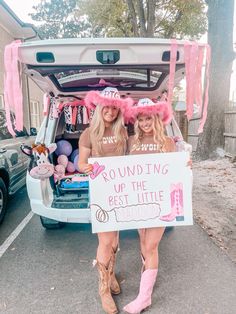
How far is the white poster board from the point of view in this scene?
2.55m

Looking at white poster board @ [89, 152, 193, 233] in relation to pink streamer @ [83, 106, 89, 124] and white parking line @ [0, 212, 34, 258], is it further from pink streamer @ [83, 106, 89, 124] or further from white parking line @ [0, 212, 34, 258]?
pink streamer @ [83, 106, 89, 124]

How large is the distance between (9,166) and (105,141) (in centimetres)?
261

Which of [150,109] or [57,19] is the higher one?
[57,19]

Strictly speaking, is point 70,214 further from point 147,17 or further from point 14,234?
point 147,17

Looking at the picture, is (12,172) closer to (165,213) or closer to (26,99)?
(165,213)

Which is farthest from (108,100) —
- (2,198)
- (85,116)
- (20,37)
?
(20,37)

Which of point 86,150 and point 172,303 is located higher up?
point 86,150

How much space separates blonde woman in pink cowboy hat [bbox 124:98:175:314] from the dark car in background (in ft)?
8.46

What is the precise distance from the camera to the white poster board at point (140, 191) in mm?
2549

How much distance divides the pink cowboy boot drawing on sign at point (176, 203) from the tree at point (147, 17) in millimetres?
13022

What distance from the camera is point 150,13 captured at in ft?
45.8

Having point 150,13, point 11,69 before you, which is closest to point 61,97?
point 11,69

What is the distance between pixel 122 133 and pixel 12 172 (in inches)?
111

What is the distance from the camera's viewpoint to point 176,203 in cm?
260
